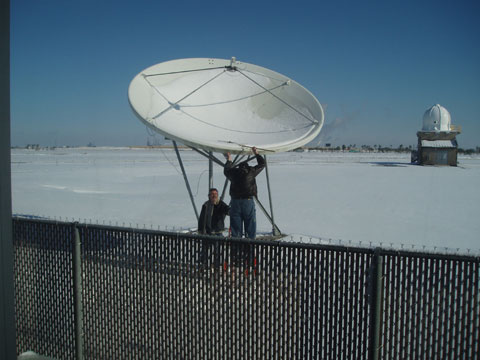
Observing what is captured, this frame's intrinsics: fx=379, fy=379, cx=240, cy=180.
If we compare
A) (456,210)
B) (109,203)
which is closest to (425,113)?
(456,210)

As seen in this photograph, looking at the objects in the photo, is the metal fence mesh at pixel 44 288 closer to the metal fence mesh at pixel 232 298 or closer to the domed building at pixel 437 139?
the metal fence mesh at pixel 232 298

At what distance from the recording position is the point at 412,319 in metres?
3.26

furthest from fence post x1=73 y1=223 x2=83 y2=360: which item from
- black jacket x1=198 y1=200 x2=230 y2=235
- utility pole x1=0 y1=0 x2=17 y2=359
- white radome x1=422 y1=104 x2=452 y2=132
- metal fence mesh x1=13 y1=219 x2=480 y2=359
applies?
white radome x1=422 y1=104 x2=452 y2=132

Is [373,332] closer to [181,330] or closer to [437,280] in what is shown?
[437,280]

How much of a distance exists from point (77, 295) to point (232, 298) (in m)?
1.73

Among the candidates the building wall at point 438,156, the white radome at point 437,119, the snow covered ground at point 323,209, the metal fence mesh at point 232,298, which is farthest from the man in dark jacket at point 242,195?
the white radome at point 437,119

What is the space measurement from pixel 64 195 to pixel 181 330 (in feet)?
49.6

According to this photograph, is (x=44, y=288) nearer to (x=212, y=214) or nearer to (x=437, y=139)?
(x=212, y=214)

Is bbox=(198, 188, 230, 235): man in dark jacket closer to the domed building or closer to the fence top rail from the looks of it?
the fence top rail

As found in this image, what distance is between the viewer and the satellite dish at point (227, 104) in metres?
7.76

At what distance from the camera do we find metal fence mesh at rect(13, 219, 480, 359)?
3.25 m

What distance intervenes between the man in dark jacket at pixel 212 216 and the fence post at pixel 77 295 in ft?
11.3

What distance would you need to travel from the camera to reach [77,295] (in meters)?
4.12

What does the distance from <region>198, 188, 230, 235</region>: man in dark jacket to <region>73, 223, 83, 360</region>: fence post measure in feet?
11.3
